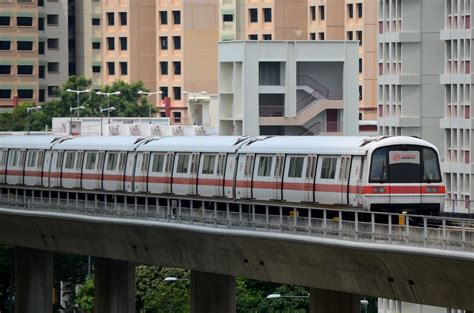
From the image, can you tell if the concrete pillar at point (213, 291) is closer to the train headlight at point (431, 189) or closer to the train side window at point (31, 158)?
the train headlight at point (431, 189)

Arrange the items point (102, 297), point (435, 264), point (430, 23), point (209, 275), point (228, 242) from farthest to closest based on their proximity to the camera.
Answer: point (430, 23), point (102, 297), point (209, 275), point (228, 242), point (435, 264)

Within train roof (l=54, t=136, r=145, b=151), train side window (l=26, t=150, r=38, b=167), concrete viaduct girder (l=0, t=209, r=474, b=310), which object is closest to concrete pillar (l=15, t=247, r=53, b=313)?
train side window (l=26, t=150, r=38, b=167)

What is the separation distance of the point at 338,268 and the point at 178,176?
17438mm

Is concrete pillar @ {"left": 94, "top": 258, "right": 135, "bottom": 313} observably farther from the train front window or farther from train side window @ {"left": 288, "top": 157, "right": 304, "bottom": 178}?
the train front window

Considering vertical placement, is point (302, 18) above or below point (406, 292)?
above

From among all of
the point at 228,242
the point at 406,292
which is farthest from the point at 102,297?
the point at 406,292

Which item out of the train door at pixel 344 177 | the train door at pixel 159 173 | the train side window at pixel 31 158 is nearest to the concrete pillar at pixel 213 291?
the train door at pixel 159 173

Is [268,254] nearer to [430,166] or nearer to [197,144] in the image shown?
[430,166]

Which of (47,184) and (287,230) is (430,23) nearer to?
(47,184)

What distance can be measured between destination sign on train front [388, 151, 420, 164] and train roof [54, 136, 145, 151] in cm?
1995

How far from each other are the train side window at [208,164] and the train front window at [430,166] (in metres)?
12.1

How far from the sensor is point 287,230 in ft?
195

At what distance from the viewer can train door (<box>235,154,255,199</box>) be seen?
66312 mm

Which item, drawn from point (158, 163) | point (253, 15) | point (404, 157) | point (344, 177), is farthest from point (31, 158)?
point (253, 15)
